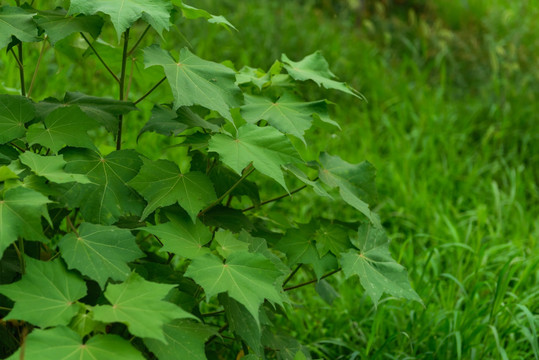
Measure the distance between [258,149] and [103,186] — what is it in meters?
0.38

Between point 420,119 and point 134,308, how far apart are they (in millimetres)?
3501

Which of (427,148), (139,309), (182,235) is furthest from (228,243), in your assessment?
(427,148)

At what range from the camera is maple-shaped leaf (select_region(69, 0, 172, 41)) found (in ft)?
4.31

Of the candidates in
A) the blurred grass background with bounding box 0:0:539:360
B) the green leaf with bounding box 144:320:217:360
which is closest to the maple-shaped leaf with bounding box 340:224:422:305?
the blurred grass background with bounding box 0:0:539:360

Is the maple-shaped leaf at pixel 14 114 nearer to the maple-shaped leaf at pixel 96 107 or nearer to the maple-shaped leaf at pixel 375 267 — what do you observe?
the maple-shaped leaf at pixel 96 107

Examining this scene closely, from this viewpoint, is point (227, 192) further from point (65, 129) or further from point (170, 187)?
point (65, 129)

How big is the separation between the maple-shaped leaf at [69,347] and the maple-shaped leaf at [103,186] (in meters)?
0.36

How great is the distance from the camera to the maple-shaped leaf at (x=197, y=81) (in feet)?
4.67

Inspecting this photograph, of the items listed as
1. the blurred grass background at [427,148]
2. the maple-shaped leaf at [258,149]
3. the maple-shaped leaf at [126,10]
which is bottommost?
the blurred grass background at [427,148]

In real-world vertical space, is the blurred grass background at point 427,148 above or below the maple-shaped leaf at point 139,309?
below

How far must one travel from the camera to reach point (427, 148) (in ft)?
13.2

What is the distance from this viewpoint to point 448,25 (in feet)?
20.0

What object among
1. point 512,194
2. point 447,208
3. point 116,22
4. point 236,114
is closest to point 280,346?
point 236,114

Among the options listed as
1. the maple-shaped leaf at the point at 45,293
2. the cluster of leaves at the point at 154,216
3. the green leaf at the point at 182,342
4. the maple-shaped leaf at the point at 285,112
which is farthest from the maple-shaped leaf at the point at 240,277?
the maple-shaped leaf at the point at 285,112
